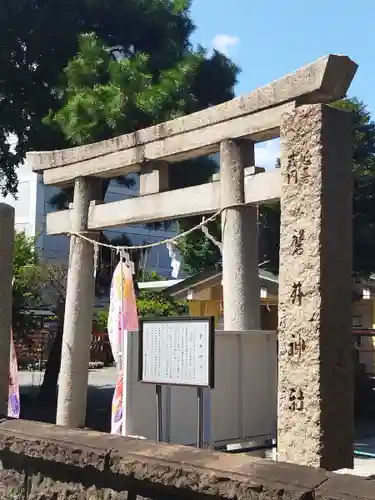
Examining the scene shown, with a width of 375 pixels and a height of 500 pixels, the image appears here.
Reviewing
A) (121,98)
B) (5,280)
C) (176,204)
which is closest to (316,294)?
(5,280)

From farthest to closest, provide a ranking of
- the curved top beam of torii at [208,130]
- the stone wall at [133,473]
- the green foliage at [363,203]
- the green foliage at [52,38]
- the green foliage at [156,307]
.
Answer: the green foliage at [156,307], the green foliage at [52,38], the green foliage at [363,203], the curved top beam of torii at [208,130], the stone wall at [133,473]

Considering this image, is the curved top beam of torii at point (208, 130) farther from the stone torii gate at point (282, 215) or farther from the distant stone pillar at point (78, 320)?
the distant stone pillar at point (78, 320)

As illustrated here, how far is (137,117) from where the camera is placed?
1121cm

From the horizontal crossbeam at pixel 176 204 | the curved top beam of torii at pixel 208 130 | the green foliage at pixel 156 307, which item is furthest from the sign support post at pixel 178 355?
→ the green foliage at pixel 156 307

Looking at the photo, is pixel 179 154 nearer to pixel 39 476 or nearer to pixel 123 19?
pixel 39 476

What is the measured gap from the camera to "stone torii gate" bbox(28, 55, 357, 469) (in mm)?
4262

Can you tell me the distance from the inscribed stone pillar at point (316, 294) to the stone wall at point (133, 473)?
30.4 inches

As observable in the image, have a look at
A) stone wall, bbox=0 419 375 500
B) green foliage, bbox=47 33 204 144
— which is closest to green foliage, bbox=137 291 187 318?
green foliage, bbox=47 33 204 144

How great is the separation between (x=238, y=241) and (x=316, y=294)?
3489mm

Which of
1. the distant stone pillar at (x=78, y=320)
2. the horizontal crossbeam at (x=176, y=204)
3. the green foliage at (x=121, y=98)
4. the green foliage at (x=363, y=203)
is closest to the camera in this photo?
the horizontal crossbeam at (x=176, y=204)

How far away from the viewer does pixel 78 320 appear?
945 cm

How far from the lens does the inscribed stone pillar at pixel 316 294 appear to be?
4.21 meters

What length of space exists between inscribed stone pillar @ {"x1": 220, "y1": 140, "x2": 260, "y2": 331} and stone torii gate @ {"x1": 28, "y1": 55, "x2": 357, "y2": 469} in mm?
12

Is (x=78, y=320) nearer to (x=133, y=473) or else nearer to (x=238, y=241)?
(x=238, y=241)
